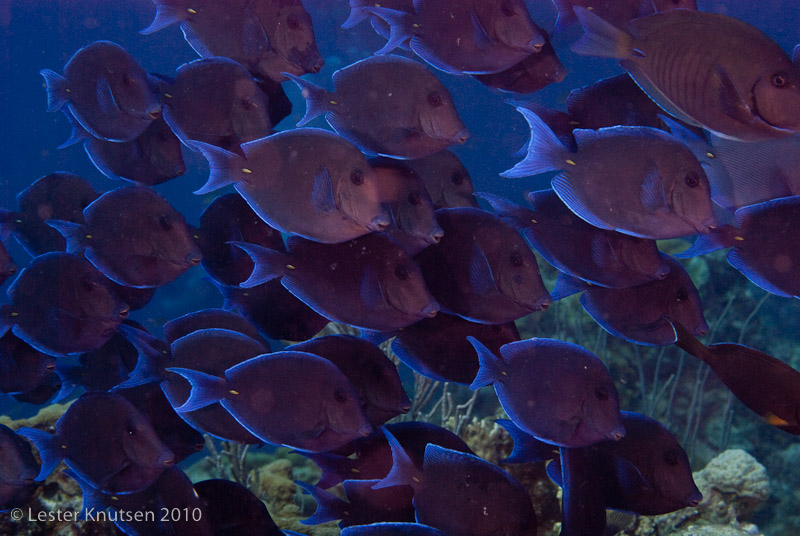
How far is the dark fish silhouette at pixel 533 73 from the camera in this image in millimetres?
1809

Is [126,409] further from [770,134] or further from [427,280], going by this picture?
[770,134]

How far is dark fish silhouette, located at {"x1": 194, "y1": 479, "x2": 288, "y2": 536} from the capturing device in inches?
77.1

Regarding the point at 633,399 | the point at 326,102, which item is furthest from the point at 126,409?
the point at 633,399

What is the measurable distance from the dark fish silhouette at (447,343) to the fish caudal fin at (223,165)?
2.70ft

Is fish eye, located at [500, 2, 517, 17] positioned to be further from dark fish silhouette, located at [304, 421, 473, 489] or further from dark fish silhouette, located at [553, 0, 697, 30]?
dark fish silhouette, located at [304, 421, 473, 489]

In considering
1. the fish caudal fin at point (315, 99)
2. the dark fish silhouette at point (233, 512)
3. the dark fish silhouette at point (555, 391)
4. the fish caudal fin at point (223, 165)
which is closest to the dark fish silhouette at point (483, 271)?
the dark fish silhouette at point (555, 391)

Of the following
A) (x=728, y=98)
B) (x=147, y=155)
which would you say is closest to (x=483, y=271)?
(x=728, y=98)

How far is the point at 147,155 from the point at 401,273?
4.32ft

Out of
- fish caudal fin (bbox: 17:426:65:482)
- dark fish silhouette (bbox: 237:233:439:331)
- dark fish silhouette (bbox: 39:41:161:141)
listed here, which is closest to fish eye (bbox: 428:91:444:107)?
dark fish silhouette (bbox: 237:233:439:331)

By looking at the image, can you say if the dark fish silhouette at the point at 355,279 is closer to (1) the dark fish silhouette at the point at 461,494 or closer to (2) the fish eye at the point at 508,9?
A: (1) the dark fish silhouette at the point at 461,494

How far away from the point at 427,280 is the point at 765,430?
7.58 meters

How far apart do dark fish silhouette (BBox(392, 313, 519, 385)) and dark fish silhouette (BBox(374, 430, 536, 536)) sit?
32 centimetres

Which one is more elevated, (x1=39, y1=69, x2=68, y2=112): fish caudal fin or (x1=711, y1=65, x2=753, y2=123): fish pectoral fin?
(x1=711, y1=65, x2=753, y2=123): fish pectoral fin

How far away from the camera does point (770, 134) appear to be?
131 cm
